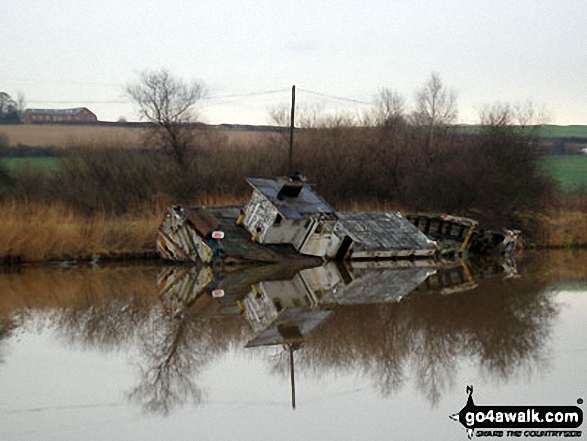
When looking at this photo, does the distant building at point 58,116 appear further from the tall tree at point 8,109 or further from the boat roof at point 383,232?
the boat roof at point 383,232

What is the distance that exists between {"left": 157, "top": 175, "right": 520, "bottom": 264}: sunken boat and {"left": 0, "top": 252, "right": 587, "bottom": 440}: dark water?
2890 mm

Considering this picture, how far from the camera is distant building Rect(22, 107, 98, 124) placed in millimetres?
52031

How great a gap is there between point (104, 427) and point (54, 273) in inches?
497

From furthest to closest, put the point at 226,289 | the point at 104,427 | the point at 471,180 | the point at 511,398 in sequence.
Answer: the point at 471,180 → the point at 226,289 → the point at 511,398 → the point at 104,427

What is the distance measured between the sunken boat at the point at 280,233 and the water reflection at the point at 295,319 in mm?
1140

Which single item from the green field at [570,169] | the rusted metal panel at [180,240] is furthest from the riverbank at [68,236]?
the green field at [570,169]

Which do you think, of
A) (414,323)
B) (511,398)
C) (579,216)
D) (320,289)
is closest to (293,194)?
(320,289)

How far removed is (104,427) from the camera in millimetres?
8164

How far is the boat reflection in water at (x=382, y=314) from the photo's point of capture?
1108cm

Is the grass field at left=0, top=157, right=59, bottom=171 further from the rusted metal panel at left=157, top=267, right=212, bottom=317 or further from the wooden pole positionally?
the wooden pole

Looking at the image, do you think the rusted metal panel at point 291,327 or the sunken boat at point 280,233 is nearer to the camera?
the rusted metal panel at point 291,327

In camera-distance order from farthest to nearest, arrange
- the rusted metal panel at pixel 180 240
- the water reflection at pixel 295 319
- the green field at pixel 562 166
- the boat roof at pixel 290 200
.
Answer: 1. the green field at pixel 562 166
2. the boat roof at pixel 290 200
3. the rusted metal panel at pixel 180 240
4. the water reflection at pixel 295 319

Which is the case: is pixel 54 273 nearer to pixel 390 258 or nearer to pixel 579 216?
pixel 390 258

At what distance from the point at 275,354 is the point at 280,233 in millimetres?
11774
